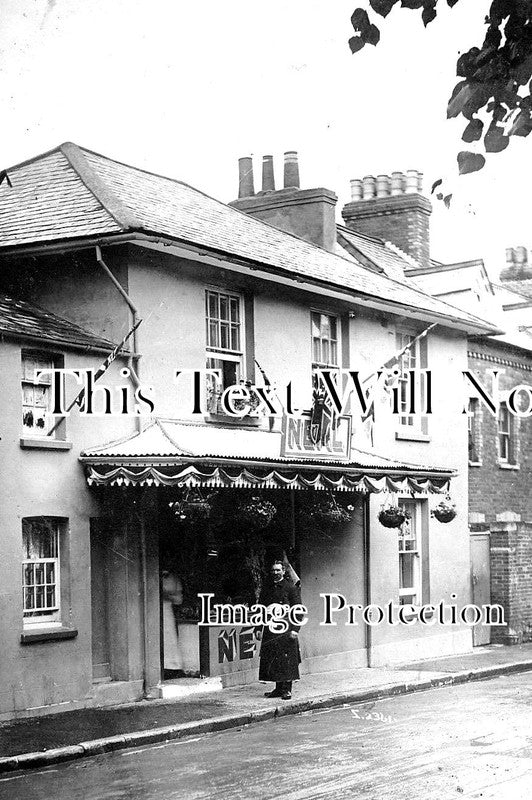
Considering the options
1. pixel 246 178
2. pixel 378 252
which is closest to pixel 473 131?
pixel 246 178

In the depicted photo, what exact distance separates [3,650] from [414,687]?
6.41 metres

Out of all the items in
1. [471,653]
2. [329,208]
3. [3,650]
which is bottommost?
[471,653]

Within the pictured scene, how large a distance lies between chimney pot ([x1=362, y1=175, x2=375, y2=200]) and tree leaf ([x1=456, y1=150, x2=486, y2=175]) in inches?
840

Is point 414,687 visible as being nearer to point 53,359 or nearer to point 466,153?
point 53,359

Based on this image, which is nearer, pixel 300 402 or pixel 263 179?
pixel 300 402

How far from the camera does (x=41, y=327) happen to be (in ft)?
48.1

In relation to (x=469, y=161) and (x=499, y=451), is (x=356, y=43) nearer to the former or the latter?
(x=469, y=161)

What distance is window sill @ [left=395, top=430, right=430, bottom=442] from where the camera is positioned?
21.2m

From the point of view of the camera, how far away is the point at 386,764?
1035cm

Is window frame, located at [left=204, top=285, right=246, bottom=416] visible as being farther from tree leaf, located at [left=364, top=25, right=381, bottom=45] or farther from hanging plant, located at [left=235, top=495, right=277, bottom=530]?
tree leaf, located at [left=364, top=25, right=381, bottom=45]

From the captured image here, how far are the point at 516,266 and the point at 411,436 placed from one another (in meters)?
17.9

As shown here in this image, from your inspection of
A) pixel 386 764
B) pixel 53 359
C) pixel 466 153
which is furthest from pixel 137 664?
pixel 466 153

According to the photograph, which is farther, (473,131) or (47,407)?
(47,407)

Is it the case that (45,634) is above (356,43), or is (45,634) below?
below
